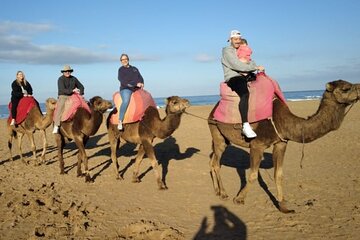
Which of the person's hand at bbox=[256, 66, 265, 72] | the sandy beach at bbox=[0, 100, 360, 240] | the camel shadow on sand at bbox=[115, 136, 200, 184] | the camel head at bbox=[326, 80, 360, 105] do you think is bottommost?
the camel shadow on sand at bbox=[115, 136, 200, 184]

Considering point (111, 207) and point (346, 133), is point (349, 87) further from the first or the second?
point (346, 133)

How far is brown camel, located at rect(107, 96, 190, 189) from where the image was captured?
25.6ft

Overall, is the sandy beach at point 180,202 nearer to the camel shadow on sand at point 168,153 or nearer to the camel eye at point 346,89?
the camel shadow on sand at point 168,153

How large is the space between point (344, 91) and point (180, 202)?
3948 mm

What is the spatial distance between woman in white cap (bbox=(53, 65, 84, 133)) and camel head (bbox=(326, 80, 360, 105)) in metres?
7.10

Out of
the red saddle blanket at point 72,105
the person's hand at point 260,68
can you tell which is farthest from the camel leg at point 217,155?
the red saddle blanket at point 72,105

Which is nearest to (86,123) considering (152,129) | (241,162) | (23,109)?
(152,129)

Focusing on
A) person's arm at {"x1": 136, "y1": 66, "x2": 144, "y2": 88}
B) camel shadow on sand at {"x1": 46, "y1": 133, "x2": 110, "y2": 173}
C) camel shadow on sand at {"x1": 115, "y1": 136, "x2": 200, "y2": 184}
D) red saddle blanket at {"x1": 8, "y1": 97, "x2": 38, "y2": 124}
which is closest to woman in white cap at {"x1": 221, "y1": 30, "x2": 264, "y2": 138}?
person's arm at {"x1": 136, "y1": 66, "x2": 144, "y2": 88}

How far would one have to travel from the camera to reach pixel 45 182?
382 inches

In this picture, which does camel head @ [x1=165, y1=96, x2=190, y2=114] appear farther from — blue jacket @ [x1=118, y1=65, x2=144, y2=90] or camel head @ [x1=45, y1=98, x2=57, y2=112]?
camel head @ [x1=45, y1=98, x2=57, y2=112]

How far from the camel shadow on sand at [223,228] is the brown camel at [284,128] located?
2.52 feet

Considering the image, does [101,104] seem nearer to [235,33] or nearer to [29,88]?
[235,33]

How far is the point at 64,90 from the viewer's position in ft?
34.2

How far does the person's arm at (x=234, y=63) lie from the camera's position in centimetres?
682
